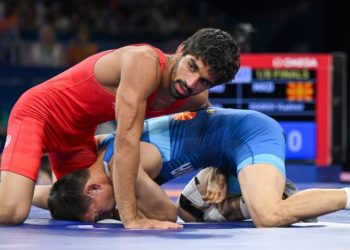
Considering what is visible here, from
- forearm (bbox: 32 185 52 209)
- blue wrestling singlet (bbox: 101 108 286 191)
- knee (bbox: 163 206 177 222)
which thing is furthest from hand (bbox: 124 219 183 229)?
forearm (bbox: 32 185 52 209)

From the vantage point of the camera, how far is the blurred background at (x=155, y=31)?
25.9ft

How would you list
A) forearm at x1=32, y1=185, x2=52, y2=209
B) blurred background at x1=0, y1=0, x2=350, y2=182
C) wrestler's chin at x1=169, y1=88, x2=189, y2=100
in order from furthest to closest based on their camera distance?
blurred background at x1=0, y1=0, x2=350, y2=182
forearm at x1=32, y1=185, x2=52, y2=209
wrestler's chin at x1=169, y1=88, x2=189, y2=100

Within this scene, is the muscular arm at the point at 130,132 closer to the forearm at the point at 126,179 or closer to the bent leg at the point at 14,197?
the forearm at the point at 126,179

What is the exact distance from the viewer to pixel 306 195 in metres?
3.63

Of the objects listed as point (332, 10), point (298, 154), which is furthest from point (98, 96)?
point (332, 10)

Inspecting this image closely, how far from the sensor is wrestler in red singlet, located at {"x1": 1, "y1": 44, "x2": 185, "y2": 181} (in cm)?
390

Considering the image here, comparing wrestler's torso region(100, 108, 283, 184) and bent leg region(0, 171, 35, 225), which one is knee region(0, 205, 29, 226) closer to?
bent leg region(0, 171, 35, 225)

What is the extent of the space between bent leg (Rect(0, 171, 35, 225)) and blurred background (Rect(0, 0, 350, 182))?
11.1 ft

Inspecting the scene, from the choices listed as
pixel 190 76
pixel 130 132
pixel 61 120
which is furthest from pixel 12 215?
pixel 190 76

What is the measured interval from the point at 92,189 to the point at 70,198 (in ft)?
0.39

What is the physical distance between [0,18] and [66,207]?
5.85 meters

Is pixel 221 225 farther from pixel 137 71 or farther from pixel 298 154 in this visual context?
pixel 298 154

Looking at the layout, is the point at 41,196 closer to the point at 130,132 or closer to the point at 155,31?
the point at 130,132

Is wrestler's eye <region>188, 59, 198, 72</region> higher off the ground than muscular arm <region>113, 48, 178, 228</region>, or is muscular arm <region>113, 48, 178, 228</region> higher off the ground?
wrestler's eye <region>188, 59, 198, 72</region>
